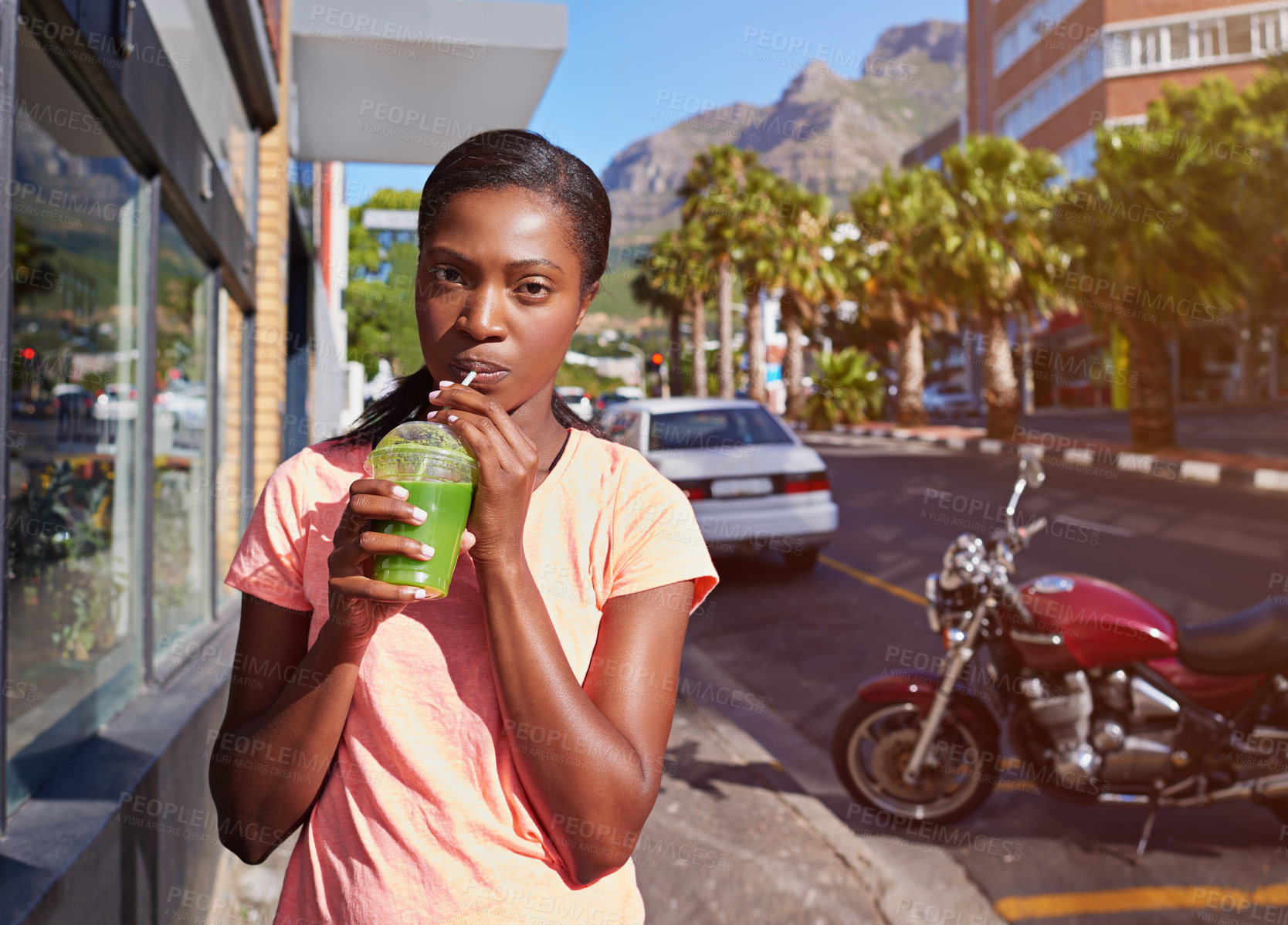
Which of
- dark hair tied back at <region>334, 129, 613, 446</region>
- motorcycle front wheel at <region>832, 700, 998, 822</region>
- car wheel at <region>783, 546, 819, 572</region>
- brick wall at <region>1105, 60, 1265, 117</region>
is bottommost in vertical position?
motorcycle front wheel at <region>832, 700, 998, 822</region>

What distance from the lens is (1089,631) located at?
4070mm

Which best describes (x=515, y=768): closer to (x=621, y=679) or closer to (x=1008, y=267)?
(x=621, y=679)

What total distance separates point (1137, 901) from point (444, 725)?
3416 mm

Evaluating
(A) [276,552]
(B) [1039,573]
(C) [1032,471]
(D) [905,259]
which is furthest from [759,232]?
(A) [276,552]

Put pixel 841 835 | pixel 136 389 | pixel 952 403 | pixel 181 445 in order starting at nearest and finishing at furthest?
pixel 136 389 → pixel 841 835 → pixel 181 445 → pixel 952 403

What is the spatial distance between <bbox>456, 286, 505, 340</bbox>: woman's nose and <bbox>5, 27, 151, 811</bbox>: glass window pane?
1483mm

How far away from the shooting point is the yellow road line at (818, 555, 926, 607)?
8804mm

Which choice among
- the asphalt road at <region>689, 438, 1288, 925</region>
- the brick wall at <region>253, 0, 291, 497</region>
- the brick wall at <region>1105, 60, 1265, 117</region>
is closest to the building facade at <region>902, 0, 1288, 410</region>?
the brick wall at <region>1105, 60, 1265, 117</region>

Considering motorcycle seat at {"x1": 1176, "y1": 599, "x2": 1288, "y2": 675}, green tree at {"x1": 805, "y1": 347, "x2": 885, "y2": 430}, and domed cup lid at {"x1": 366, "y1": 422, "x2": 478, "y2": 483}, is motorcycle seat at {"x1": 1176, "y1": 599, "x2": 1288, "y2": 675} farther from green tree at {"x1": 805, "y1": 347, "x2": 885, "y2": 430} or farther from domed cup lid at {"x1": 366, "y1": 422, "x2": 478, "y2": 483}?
green tree at {"x1": 805, "y1": 347, "x2": 885, "y2": 430}

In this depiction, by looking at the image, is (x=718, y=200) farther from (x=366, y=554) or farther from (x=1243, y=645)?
(x=366, y=554)

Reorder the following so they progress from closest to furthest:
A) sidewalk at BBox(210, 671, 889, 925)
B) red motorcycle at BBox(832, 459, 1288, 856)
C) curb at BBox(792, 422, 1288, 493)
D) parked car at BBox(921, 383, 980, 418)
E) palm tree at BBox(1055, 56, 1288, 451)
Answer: sidewalk at BBox(210, 671, 889, 925) < red motorcycle at BBox(832, 459, 1288, 856) < curb at BBox(792, 422, 1288, 493) < palm tree at BBox(1055, 56, 1288, 451) < parked car at BBox(921, 383, 980, 418)

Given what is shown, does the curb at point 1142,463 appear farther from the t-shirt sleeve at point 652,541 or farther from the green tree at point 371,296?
the green tree at point 371,296

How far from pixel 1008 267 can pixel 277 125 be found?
74.9 feet

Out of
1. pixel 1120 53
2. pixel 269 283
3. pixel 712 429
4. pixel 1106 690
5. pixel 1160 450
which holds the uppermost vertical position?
pixel 1120 53
